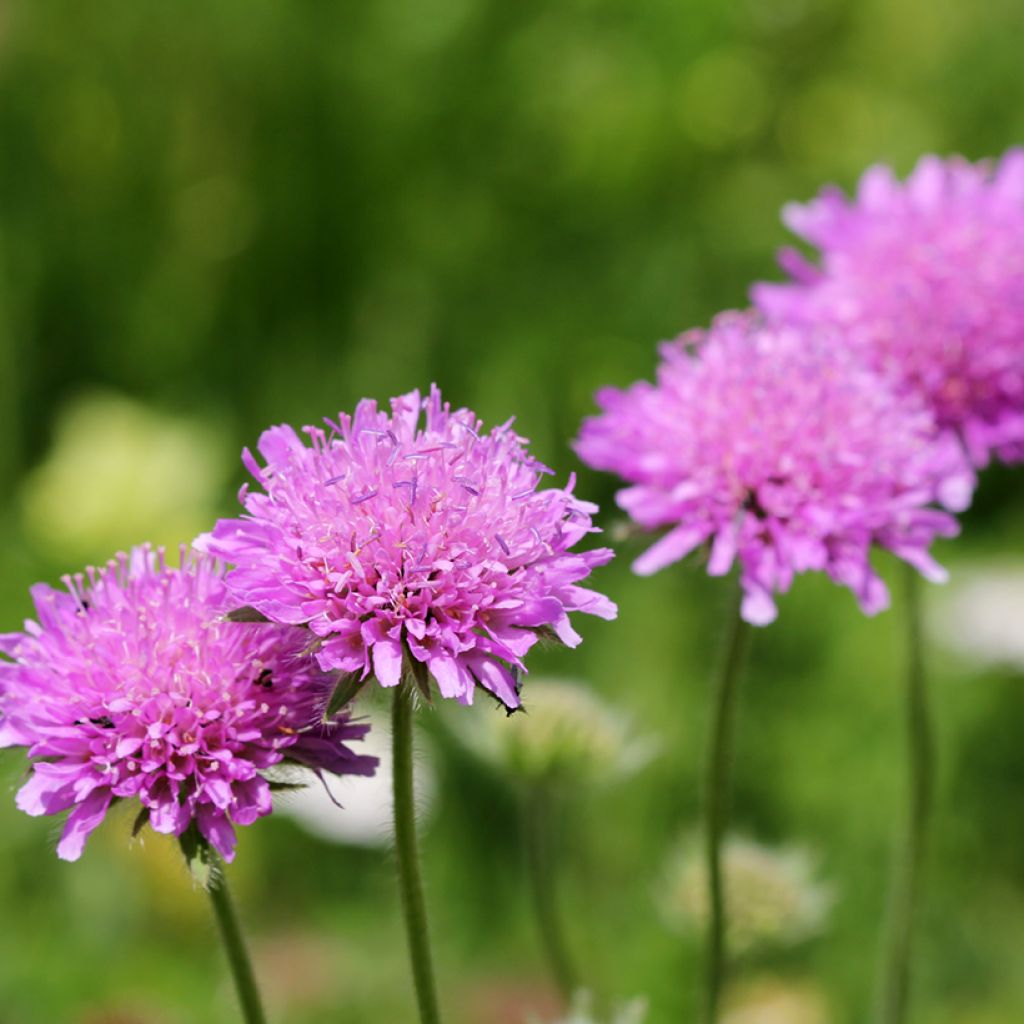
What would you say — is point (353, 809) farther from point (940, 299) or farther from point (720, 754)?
point (940, 299)

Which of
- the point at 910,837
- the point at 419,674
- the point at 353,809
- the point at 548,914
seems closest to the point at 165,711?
the point at 419,674

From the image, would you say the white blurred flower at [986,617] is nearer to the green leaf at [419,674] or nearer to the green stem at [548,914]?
the green stem at [548,914]

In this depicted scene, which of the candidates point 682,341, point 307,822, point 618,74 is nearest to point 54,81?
point 618,74

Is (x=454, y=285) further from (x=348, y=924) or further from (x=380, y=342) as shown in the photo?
(x=348, y=924)

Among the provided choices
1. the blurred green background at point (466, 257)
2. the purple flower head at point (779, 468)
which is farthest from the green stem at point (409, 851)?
the blurred green background at point (466, 257)

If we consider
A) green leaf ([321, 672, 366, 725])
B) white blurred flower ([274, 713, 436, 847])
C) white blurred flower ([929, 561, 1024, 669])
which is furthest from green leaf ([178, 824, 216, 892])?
white blurred flower ([929, 561, 1024, 669])

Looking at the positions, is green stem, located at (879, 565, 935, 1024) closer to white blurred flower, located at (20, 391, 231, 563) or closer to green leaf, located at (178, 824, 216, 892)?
green leaf, located at (178, 824, 216, 892)
